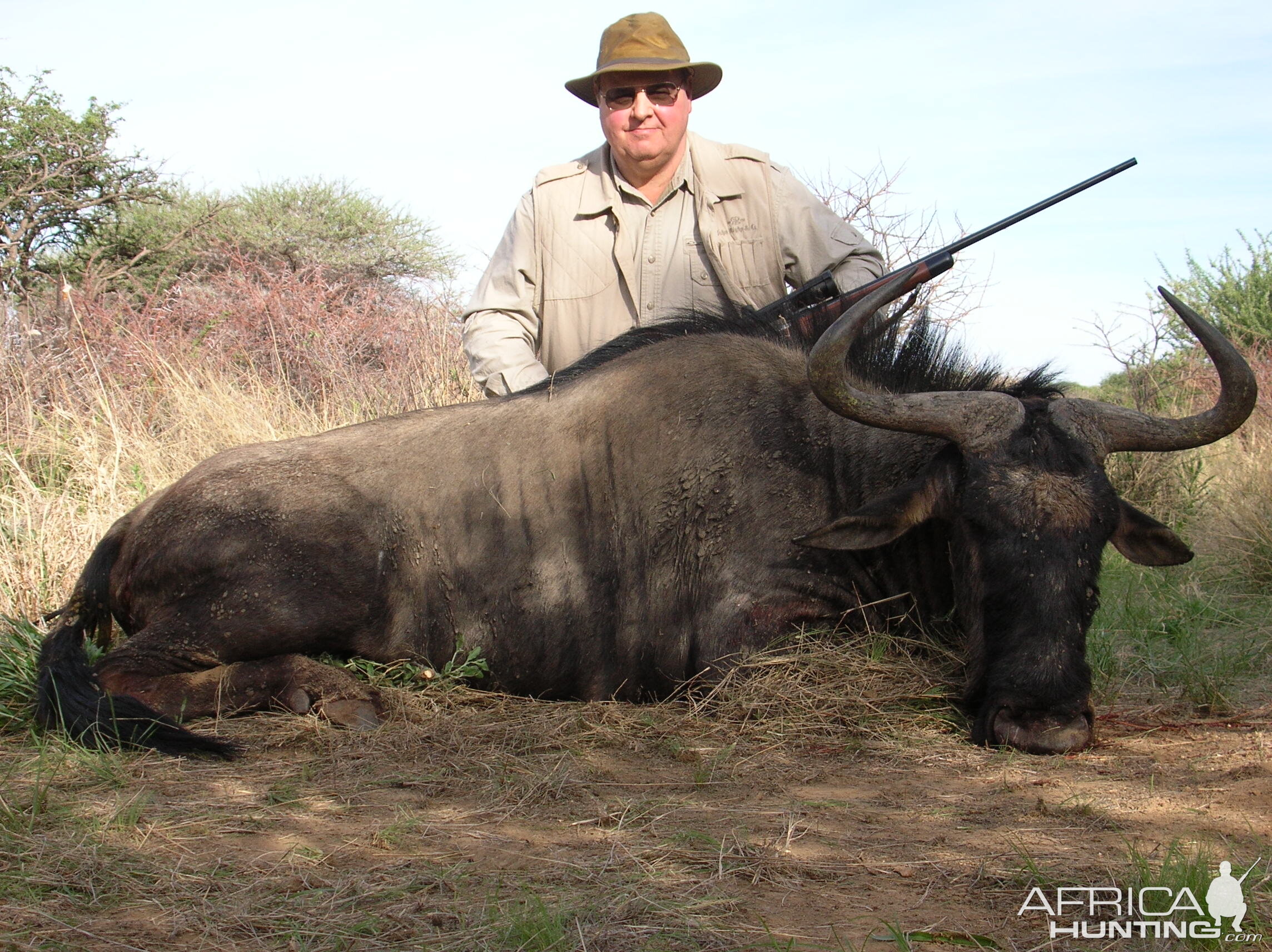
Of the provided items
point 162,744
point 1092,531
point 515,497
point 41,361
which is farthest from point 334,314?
point 1092,531

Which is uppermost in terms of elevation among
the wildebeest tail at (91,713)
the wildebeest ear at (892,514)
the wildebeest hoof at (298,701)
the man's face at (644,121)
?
the man's face at (644,121)

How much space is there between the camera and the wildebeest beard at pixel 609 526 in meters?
3.73

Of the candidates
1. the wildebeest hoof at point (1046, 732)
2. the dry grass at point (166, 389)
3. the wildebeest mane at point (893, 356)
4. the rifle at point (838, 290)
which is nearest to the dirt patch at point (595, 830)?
the wildebeest hoof at point (1046, 732)

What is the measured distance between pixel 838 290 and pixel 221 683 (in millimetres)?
3417

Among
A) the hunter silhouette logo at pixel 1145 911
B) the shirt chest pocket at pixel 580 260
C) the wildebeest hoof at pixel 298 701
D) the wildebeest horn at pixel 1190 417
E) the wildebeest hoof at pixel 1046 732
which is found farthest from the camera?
the shirt chest pocket at pixel 580 260

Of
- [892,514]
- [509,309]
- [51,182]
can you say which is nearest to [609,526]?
[892,514]

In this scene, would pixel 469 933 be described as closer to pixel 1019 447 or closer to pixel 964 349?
pixel 1019 447

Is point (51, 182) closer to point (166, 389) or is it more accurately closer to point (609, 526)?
point (166, 389)

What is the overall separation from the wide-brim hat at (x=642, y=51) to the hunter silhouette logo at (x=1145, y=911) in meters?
4.31

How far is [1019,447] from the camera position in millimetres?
3590

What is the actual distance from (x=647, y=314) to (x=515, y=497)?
5.94 ft

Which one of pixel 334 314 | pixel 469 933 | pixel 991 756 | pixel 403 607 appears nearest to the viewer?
pixel 469 933

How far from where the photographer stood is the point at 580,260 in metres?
5.95

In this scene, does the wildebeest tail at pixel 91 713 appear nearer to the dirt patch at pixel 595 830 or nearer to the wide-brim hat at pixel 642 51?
the dirt patch at pixel 595 830
